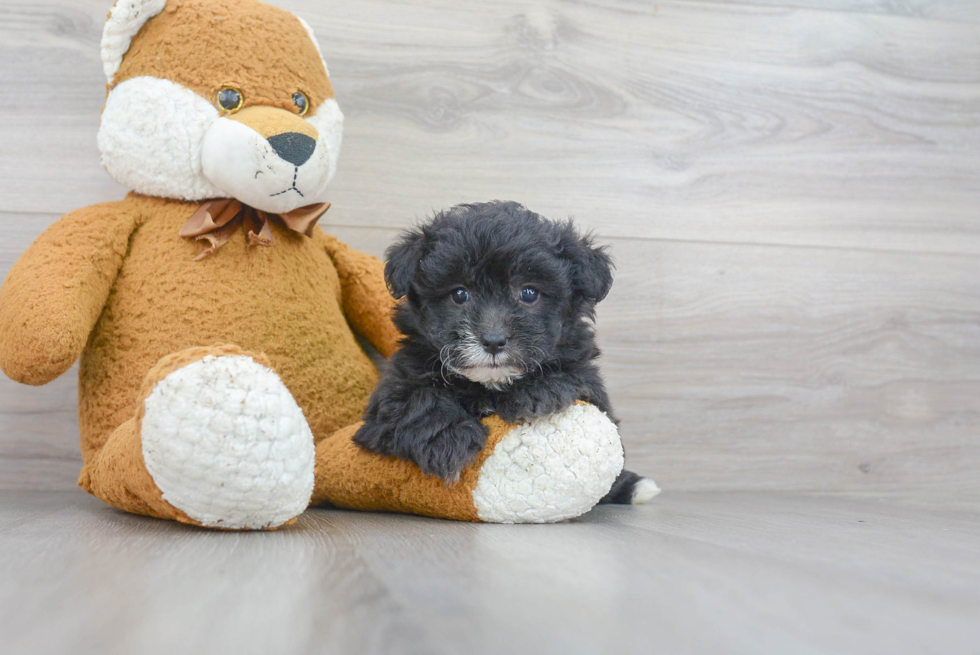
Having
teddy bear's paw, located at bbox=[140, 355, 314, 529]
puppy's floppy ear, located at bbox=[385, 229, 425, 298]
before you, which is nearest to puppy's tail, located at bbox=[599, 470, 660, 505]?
puppy's floppy ear, located at bbox=[385, 229, 425, 298]

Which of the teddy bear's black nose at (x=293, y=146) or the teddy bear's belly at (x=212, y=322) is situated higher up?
the teddy bear's black nose at (x=293, y=146)

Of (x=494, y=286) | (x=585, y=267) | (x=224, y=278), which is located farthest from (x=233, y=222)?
(x=585, y=267)

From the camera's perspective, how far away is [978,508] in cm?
175

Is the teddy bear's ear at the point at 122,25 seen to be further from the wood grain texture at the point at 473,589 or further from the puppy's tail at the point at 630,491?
the puppy's tail at the point at 630,491

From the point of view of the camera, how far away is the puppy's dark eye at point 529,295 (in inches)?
43.7

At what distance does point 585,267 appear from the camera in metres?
1.15

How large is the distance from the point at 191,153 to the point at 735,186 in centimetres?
116

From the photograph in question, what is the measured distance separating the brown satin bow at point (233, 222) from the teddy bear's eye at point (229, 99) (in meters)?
0.15

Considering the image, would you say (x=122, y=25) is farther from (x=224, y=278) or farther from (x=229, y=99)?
(x=224, y=278)

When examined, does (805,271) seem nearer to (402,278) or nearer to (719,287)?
(719,287)

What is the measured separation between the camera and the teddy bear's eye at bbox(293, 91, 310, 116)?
4.24 feet

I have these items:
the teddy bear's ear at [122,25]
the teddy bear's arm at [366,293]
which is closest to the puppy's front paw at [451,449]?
the teddy bear's arm at [366,293]

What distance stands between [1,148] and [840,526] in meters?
1.65

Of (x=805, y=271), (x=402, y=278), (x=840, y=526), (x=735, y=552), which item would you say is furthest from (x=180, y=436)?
(x=805, y=271)
